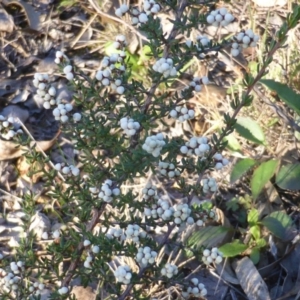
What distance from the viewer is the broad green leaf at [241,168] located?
10.8 feet

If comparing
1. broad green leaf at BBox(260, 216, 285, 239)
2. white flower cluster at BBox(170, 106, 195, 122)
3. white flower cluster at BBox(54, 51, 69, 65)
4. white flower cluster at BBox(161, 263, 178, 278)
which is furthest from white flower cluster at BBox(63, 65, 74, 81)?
broad green leaf at BBox(260, 216, 285, 239)

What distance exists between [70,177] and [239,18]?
245cm

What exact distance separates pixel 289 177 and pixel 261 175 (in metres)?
0.15

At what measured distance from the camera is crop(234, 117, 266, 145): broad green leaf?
11.2 ft

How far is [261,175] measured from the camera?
331cm

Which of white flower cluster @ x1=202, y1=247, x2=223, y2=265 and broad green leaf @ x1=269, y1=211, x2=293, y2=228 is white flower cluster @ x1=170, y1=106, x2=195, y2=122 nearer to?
white flower cluster @ x1=202, y1=247, x2=223, y2=265

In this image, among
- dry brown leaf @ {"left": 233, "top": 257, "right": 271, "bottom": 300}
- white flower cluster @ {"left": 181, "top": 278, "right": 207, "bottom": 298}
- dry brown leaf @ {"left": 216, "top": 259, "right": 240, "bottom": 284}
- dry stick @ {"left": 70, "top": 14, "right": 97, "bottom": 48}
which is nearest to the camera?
white flower cluster @ {"left": 181, "top": 278, "right": 207, "bottom": 298}

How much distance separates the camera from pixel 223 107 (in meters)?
3.90

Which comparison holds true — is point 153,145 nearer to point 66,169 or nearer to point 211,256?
point 66,169

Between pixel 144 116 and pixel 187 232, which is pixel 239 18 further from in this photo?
pixel 144 116

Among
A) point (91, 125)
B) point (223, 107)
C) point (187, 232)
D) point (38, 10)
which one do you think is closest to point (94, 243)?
point (91, 125)

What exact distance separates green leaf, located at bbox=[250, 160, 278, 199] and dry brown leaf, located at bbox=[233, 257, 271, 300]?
37cm

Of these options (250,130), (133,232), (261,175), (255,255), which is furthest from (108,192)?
(250,130)

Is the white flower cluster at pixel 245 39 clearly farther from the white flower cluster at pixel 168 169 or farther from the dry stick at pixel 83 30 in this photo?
the dry stick at pixel 83 30
